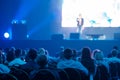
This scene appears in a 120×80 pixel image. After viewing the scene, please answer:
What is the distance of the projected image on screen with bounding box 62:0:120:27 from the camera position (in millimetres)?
16109

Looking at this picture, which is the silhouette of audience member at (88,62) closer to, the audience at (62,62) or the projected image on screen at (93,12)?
the audience at (62,62)

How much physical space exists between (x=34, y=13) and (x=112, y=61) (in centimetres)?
1071

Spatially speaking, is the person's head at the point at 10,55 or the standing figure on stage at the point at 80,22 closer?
the person's head at the point at 10,55

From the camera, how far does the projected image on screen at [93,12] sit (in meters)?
16.1

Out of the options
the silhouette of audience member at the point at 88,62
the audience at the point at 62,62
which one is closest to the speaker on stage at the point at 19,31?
the audience at the point at 62,62

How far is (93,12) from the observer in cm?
1645

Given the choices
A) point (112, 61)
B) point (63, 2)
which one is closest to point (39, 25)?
point (63, 2)

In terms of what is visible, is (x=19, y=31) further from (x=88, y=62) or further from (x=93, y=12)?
(x=88, y=62)

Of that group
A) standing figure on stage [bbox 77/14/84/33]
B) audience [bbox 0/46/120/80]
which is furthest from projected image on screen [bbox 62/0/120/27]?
audience [bbox 0/46/120/80]

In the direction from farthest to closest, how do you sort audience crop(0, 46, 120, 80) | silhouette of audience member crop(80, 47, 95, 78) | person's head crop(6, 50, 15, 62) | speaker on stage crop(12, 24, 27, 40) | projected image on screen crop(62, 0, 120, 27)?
1. projected image on screen crop(62, 0, 120, 27)
2. speaker on stage crop(12, 24, 27, 40)
3. person's head crop(6, 50, 15, 62)
4. silhouette of audience member crop(80, 47, 95, 78)
5. audience crop(0, 46, 120, 80)

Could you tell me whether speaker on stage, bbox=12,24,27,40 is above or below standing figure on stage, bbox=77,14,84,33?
below

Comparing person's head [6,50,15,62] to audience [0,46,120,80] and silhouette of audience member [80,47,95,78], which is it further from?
silhouette of audience member [80,47,95,78]

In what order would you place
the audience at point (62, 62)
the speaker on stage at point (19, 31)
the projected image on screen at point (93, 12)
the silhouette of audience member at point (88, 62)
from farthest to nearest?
1. the projected image on screen at point (93, 12)
2. the speaker on stage at point (19, 31)
3. the silhouette of audience member at point (88, 62)
4. the audience at point (62, 62)

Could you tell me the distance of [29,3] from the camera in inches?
674
